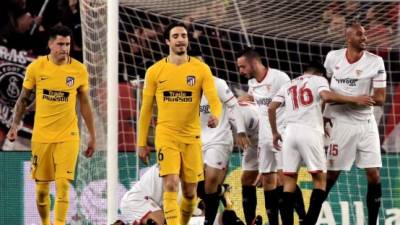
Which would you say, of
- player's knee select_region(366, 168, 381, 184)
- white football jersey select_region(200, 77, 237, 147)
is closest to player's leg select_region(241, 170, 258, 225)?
white football jersey select_region(200, 77, 237, 147)

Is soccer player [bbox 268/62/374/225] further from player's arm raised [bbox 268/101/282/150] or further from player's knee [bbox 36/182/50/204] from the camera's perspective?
player's knee [bbox 36/182/50/204]

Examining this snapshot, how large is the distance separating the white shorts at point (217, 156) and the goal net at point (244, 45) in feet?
3.85

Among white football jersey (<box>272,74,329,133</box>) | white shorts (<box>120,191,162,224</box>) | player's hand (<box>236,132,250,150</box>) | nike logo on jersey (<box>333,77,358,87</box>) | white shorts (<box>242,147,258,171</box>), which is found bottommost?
white shorts (<box>120,191,162,224</box>)

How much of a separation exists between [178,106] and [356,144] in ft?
6.38

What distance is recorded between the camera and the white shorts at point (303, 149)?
39.1ft

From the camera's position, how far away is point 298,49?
15336mm

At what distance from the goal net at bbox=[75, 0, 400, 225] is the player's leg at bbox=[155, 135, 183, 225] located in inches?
93.8

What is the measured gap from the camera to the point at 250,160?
13.5 metres

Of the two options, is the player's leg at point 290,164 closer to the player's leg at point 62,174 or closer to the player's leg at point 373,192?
the player's leg at point 373,192

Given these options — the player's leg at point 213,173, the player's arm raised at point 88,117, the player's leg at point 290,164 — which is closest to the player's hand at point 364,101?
the player's leg at point 290,164

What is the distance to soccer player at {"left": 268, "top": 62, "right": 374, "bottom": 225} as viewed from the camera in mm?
11906

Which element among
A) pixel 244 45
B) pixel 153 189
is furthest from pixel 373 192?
pixel 244 45

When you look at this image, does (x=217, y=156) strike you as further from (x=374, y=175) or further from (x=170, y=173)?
(x=170, y=173)

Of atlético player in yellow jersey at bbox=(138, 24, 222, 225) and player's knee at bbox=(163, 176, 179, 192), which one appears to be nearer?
player's knee at bbox=(163, 176, 179, 192)
